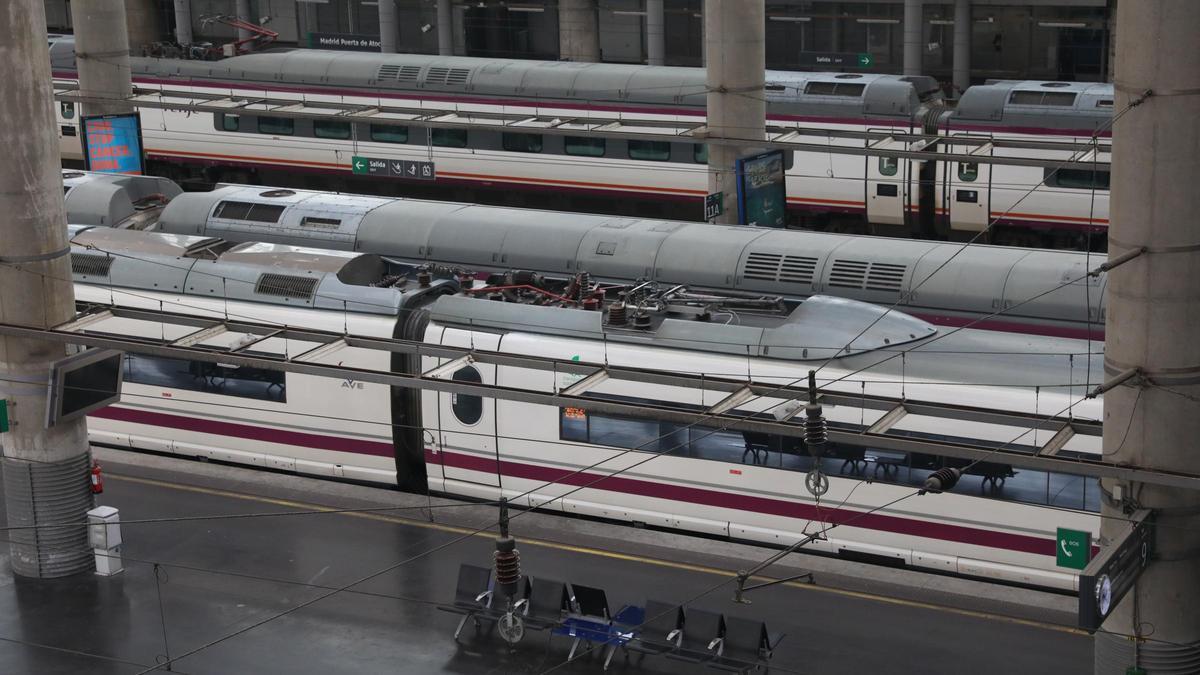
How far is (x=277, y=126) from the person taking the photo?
40.8 metres

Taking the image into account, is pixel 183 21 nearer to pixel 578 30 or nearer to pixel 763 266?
pixel 578 30

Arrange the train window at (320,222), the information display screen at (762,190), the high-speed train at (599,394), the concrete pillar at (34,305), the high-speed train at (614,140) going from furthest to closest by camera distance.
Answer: the high-speed train at (614,140) < the information display screen at (762,190) < the train window at (320,222) < the concrete pillar at (34,305) < the high-speed train at (599,394)

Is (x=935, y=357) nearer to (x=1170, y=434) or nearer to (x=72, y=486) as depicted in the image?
(x=1170, y=434)

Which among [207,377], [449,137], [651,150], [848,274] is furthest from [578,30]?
[207,377]

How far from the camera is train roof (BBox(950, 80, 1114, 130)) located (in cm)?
3284

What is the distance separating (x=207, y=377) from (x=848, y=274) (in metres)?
9.55

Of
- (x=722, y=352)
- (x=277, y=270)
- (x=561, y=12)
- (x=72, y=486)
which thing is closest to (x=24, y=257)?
(x=72, y=486)

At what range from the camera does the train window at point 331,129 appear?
1570 inches

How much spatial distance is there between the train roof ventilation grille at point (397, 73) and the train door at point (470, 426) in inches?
806

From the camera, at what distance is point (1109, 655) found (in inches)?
599

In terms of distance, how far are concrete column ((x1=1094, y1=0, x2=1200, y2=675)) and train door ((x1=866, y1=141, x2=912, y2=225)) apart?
19.4 m

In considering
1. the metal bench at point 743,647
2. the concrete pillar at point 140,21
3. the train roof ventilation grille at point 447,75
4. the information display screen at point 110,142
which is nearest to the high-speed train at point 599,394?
the metal bench at point 743,647

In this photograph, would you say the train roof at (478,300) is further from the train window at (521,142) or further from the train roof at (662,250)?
the train window at (521,142)

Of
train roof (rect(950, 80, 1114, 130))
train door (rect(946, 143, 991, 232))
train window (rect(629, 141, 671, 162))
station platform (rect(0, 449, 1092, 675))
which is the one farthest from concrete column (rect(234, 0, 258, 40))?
station platform (rect(0, 449, 1092, 675))
